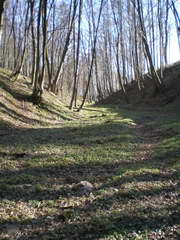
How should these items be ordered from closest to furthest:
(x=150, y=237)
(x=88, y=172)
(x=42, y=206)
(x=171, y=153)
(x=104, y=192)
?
(x=150, y=237), (x=42, y=206), (x=104, y=192), (x=88, y=172), (x=171, y=153)

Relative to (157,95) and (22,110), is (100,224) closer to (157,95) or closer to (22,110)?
(22,110)

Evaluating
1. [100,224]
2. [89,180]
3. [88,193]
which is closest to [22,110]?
[89,180]

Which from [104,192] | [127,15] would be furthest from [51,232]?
[127,15]

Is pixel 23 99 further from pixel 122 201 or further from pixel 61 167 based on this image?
pixel 122 201

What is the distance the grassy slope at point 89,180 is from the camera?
15.5 ft

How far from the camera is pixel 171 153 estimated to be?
31.4 ft

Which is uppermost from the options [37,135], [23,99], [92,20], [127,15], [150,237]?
→ [127,15]

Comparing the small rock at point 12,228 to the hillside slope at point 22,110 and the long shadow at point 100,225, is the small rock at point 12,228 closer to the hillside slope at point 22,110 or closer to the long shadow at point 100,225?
the long shadow at point 100,225

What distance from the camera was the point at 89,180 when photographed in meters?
7.17

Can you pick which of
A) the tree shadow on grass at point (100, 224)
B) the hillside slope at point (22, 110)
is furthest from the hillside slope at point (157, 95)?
the tree shadow on grass at point (100, 224)

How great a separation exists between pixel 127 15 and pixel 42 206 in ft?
110

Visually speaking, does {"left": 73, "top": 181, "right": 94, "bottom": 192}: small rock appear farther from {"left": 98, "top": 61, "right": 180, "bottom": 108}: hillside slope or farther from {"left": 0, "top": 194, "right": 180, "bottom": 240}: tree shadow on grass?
{"left": 98, "top": 61, "right": 180, "bottom": 108}: hillside slope

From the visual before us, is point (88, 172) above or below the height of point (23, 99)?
below

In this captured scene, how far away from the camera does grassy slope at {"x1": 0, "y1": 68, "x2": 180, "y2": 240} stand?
474cm
